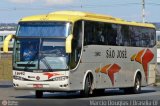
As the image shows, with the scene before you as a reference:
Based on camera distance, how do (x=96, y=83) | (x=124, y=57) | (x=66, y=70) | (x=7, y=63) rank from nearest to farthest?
(x=66, y=70) < (x=96, y=83) < (x=124, y=57) < (x=7, y=63)

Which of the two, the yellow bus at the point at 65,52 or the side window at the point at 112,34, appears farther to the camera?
the side window at the point at 112,34

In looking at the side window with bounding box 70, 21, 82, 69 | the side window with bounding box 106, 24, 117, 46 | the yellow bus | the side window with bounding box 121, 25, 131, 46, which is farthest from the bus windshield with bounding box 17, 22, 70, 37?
the side window with bounding box 121, 25, 131, 46

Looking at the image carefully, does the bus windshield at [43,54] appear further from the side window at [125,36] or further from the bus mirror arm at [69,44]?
the side window at [125,36]

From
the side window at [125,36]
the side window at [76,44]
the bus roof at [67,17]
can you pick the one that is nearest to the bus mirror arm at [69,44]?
the side window at [76,44]

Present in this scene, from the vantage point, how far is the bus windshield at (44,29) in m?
25.1

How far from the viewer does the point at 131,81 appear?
31.1m

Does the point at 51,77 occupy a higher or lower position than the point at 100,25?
lower

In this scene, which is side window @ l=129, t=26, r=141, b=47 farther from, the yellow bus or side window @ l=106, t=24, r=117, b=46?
side window @ l=106, t=24, r=117, b=46

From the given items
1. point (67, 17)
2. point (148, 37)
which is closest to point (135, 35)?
point (148, 37)

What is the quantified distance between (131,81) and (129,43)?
1891 mm

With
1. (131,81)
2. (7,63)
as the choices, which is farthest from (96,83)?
(7,63)

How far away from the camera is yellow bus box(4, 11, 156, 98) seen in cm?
2491

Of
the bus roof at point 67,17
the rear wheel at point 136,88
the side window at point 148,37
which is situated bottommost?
the rear wheel at point 136,88

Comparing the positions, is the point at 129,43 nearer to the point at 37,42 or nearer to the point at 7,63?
the point at 37,42
